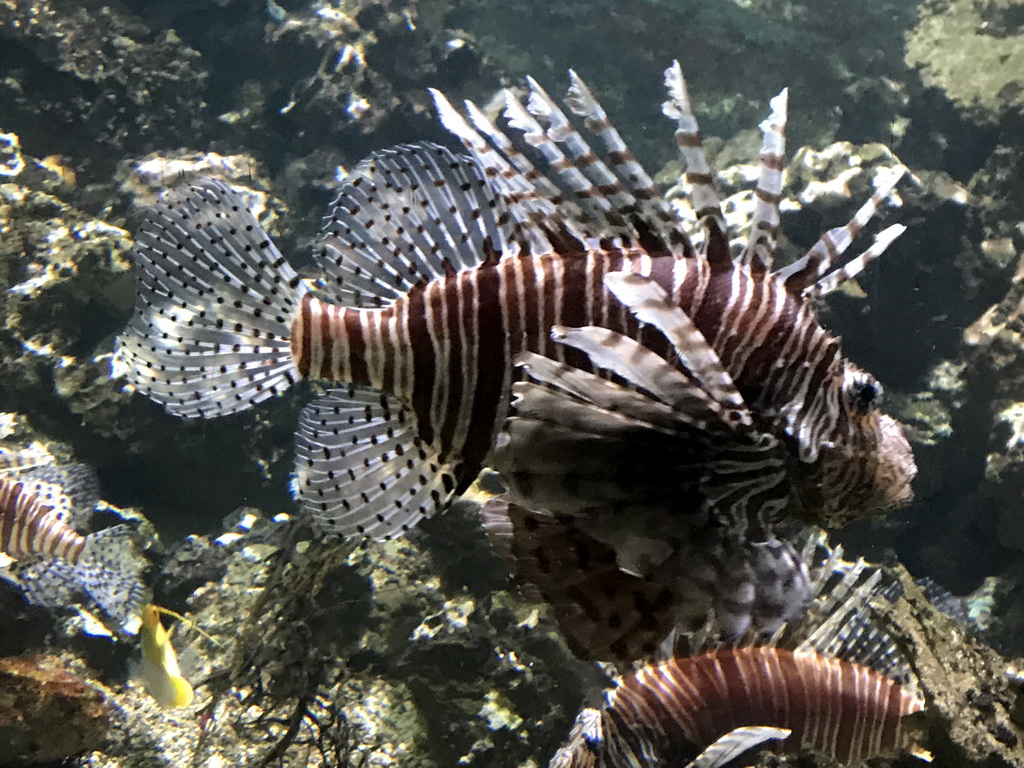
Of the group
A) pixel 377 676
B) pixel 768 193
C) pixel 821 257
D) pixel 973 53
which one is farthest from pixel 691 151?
pixel 973 53

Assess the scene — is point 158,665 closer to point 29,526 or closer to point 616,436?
point 29,526

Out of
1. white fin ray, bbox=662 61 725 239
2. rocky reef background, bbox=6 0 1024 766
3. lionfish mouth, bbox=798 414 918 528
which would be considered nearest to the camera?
lionfish mouth, bbox=798 414 918 528

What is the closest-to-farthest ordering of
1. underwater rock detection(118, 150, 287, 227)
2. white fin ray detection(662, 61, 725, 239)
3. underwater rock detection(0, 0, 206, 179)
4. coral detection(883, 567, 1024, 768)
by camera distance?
white fin ray detection(662, 61, 725, 239) < coral detection(883, 567, 1024, 768) < underwater rock detection(118, 150, 287, 227) < underwater rock detection(0, 0, 206, 179)

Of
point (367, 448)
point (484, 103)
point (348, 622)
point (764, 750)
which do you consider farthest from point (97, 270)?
point (764, 750)

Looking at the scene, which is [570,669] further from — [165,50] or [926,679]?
[165,50]

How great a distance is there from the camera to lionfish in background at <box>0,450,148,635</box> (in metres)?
3.81

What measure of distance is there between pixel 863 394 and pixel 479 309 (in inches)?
26.4

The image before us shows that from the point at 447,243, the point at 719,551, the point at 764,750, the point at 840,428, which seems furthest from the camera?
the point at 764,750

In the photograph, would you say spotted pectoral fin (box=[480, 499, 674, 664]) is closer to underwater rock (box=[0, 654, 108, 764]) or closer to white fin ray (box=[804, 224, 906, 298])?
white fin ray (box=[804, 224, 906, 298])

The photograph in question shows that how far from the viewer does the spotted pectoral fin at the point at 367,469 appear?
1.44m

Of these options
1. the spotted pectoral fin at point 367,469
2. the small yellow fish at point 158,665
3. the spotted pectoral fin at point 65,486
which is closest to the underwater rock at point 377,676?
the small yellow fish at point 158,665

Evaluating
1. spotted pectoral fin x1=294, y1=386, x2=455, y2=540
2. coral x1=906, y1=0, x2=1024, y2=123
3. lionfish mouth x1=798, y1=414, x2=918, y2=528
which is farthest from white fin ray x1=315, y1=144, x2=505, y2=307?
coral x1=906, y1=0, x2=1024, y2=123

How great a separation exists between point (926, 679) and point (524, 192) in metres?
2.21

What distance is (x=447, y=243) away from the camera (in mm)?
1483
